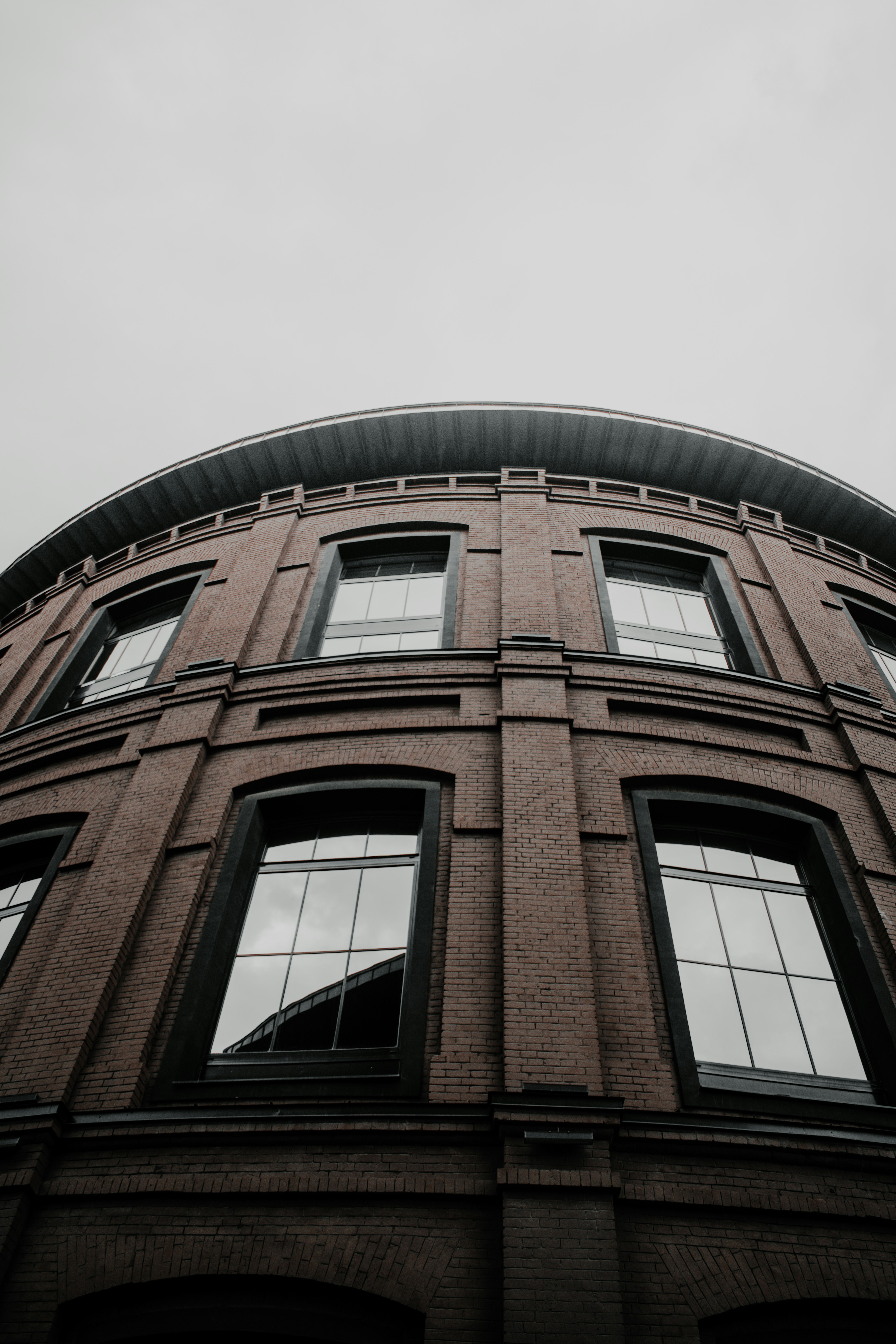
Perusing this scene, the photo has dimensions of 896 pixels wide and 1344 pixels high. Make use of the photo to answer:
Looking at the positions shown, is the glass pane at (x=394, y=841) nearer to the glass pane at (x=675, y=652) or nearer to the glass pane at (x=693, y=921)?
the glass pane at (x=693, y=921)

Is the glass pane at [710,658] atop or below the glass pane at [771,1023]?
atop

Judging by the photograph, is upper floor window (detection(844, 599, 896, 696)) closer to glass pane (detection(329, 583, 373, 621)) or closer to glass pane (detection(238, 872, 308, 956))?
glass pane (detection(329, 583, 373, 621))

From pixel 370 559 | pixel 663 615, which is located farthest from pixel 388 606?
pixel 663 615

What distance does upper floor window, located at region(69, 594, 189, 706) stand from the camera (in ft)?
37.7

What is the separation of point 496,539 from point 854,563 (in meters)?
5.93

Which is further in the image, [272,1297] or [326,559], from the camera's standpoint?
[326,559]

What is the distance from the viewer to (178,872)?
7496 mm

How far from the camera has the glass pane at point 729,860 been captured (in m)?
7.82

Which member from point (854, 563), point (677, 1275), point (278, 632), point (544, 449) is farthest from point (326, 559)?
point (677, 1275)

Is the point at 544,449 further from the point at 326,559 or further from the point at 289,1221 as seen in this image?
the point at 289,1221

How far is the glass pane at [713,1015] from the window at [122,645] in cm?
727

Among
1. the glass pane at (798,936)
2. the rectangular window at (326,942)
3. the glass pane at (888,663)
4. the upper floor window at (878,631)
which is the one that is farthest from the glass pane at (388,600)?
the glass pane at (888,663)

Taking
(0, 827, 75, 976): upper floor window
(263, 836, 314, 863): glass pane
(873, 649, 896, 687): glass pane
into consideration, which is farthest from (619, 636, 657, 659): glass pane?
(0, 827, 75, 976): upper floor window

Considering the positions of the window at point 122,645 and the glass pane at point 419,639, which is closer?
the glass pane at point 419,639
